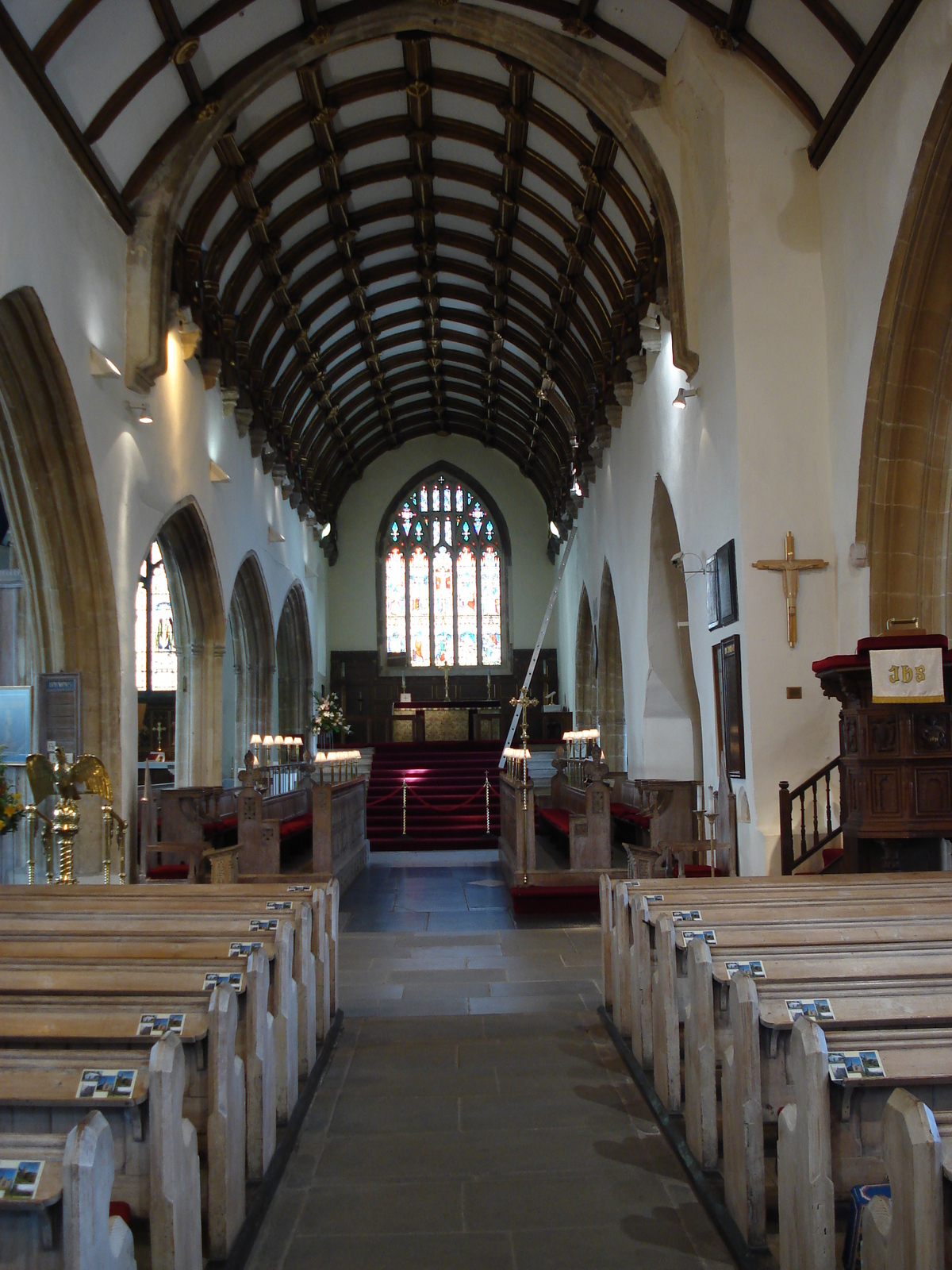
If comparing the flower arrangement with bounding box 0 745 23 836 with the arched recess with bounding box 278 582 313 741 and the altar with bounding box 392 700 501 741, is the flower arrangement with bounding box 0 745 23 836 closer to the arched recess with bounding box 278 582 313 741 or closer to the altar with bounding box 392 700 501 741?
the arched recess with bounding box 278 582 313 741

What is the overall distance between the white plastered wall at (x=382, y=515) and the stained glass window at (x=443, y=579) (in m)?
0.35

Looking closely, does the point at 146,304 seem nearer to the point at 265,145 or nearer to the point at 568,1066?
the point at 265,145

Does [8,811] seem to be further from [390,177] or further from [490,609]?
[490,609]

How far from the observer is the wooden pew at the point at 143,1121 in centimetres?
213

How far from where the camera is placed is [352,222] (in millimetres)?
14055

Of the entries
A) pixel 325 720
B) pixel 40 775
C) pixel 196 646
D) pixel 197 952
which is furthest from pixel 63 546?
pixel 325 720

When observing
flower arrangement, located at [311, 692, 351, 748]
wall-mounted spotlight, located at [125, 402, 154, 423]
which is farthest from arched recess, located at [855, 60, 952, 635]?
flower arrangement, located at [311, 692, 351, 748]

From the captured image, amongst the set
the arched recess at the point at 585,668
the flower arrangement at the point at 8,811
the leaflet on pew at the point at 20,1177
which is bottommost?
the leaflet on pew at the point at 20,1177

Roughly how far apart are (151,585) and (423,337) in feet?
21.2

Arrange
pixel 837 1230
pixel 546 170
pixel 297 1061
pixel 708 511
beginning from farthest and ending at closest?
pixel 546 170
pixel 708 511
pixel 297 1061
pixel 837 1230

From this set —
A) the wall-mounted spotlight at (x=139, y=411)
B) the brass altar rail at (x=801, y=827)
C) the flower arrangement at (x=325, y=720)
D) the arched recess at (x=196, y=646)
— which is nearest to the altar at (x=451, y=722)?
the flower arrangement at (x=325, y=720)

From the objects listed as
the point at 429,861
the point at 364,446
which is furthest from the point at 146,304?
the point at 364,446

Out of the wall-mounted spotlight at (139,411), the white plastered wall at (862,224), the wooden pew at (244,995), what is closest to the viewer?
the wooden pew at (244,995)

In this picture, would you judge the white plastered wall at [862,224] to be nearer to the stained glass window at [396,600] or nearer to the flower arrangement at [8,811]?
the flower arrangement at [8,811]
